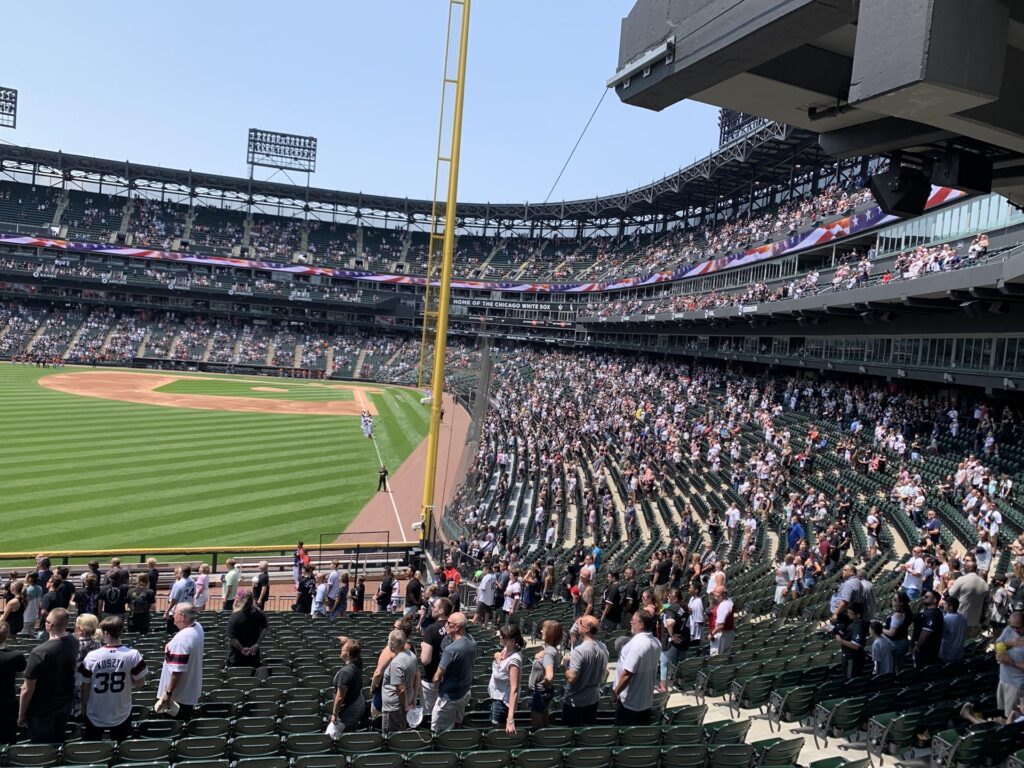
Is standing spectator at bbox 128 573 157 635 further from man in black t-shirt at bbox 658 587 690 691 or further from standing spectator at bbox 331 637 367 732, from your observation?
man in black t-shirt at bbox 658 587 690 691

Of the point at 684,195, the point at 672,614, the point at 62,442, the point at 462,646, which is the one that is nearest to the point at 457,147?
the point at 672,614

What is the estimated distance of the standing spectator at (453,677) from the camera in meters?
6.19

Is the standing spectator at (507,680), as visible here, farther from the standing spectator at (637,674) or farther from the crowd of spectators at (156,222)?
the crowd of spectators at (156,222)

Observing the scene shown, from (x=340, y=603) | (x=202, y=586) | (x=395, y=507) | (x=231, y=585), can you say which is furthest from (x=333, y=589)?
(x=395, y=507)

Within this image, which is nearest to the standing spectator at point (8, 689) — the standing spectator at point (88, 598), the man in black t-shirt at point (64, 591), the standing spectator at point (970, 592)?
the man in black t-shirt at point (64, 591)

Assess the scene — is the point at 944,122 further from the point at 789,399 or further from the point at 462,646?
the point at 789,399

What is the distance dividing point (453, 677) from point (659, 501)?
56.5 ft

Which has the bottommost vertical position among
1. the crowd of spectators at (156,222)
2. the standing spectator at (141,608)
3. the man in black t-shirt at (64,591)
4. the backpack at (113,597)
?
the standing spectator at (141,608)

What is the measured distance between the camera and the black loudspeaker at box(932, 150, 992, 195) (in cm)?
541

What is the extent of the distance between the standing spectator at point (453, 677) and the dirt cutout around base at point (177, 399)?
40249 mm

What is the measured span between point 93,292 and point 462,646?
80.0 meters

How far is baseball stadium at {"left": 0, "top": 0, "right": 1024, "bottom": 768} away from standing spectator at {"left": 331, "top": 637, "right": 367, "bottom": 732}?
3cm

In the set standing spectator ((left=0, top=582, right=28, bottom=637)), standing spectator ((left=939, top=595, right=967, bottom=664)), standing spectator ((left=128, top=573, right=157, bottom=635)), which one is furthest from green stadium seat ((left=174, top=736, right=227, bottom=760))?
standing spectator ((left=939, top=595, right=967, bottom=664))

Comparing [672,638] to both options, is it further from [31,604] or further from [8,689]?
[31,604]
